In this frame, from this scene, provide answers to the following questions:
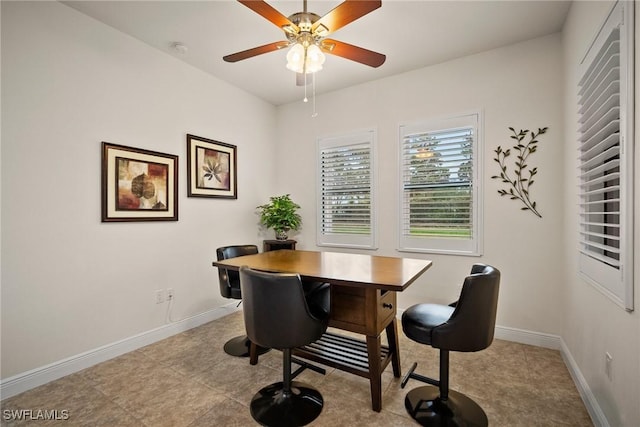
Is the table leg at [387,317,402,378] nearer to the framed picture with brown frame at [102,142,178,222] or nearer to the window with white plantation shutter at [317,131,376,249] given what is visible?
the window with white plantation shutter at [317,131,376,249]

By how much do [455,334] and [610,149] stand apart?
1312 millimetres

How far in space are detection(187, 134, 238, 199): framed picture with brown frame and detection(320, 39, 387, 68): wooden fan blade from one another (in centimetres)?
197

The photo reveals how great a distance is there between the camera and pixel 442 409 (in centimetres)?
184

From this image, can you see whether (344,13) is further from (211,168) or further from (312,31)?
(211,168)

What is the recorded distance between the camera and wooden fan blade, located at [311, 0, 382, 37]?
1668 mm

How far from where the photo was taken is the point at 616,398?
1.53 m

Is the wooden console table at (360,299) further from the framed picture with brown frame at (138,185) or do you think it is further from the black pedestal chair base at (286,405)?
the framed picture with brown frame at (138,185)

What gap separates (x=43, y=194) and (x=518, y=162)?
13.6ft

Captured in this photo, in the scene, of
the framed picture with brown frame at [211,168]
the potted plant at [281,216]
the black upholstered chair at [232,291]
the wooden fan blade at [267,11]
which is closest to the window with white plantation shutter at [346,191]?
the potted plant at [281,216]

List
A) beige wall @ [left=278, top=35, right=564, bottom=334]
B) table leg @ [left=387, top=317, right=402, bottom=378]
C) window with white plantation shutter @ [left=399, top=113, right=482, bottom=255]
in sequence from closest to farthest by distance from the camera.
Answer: table leg @ [left=387, top=317, right=402, bottom=378]
beige wall @ [left=278, top=35, right=564, bottom=334]
window with white plantation shutter @ [left=399, top=113, right=482, bottom=255]

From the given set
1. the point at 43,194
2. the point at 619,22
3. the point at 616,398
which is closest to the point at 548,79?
the point at 619,22

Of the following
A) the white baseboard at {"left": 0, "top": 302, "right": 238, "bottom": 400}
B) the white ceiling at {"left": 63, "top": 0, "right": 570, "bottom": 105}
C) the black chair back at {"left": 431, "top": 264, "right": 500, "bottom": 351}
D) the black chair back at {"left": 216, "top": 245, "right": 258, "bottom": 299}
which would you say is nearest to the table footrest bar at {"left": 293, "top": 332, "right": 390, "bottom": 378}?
the black chair back at {"left": 431, "top": 264, "right": 500, "bottom": 351}

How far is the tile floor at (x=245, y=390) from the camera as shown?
184 centimetres

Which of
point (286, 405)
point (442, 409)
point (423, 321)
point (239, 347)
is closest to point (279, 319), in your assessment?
point (286, 405)
